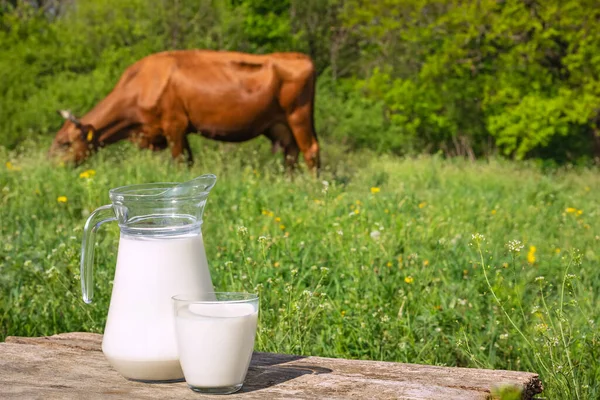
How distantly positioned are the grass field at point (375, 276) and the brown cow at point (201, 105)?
303cm

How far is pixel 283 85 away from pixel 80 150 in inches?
118

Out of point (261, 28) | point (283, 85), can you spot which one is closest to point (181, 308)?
point (283, 85)

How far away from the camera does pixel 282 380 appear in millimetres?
1641

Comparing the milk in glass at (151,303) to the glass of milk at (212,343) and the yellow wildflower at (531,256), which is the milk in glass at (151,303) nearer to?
the glass of milk at (212,343)

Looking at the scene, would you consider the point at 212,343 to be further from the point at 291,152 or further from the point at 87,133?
the point at 291,152

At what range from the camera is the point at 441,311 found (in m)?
3.90

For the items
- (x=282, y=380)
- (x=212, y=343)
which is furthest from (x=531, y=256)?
(x=212, y=343)

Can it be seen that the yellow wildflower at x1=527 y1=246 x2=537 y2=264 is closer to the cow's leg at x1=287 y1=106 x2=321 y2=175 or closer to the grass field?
the grass field

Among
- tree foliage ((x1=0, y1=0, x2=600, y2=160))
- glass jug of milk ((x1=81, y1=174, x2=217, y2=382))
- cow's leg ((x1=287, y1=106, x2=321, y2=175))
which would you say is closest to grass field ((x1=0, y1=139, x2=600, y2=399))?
glass jug of milk ((x1=81, y1=174, x2=217, y2=382))

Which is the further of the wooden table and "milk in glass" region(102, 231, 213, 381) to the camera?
"milk in glass" region(102, 231, 213, 381)

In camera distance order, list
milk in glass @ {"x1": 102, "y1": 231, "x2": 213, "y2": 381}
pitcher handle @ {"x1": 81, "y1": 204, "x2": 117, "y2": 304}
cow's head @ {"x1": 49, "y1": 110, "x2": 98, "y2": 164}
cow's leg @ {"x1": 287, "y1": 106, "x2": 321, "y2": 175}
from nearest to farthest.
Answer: milk in glass @ {"x1": 102, "y1": 231, "x2": 213, "y2": 381} → pitcher handle @ {"x1": 81, "y1": 204, "x2": 117, "y2": 304} → cow's head @ {"x1": 49, "y1": 110, "x2": 98, "y2": 164} → cow's leg @ {"x1": 287, "y1": 106, "x2": 321, "y2": 175}

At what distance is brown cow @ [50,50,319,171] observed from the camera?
1127 cm

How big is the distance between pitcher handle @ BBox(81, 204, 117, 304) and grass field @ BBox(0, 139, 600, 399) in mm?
975

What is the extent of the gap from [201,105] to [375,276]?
7.79 meters
